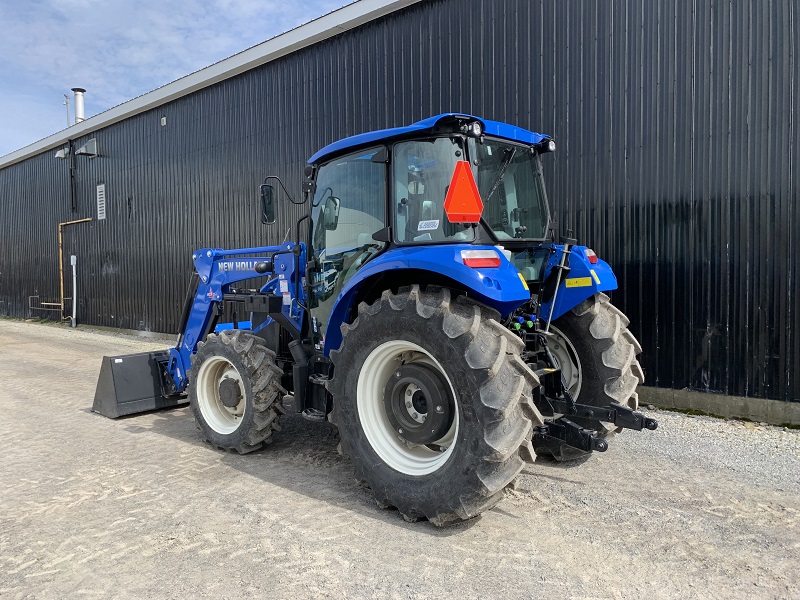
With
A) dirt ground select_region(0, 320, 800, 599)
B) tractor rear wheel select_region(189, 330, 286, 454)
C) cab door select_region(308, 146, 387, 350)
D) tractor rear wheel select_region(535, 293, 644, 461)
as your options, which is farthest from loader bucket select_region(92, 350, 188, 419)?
tractor rear wheel select_region(535, 293, 644, 461)

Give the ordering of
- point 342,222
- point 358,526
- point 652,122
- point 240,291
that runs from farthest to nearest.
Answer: point 652,122, point 240,291, point 342,222, point 358,526

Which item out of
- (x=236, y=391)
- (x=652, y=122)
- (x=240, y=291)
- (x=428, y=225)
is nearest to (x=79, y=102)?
(x=240, y=291)

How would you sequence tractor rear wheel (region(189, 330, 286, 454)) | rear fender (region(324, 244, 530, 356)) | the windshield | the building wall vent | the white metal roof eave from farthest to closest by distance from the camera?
the building wall vent
the white metal roof eave
tractor rear wheel (region(189, 330, 286, 454))
the windshield
rear fender (region(324, 244, 530, 356))

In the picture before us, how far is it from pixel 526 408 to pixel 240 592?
5.68ft

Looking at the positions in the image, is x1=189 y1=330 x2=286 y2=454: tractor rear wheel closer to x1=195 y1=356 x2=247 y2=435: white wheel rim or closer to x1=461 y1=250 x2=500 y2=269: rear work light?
x1=195 y1=356 x2=247 y2=435: white wheel rim

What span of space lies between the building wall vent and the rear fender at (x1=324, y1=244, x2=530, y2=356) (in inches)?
535

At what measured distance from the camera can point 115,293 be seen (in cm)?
1457

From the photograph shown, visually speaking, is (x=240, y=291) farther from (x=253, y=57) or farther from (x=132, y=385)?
(x=253, y=57)

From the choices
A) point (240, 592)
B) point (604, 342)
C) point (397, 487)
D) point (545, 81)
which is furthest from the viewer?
point (545, 81)

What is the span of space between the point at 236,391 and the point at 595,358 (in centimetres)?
294

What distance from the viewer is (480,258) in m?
3.36

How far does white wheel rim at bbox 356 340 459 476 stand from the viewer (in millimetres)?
3578

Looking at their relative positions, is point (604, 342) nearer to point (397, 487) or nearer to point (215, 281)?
point (397, 487)

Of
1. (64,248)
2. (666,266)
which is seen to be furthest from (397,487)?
(64,248)
